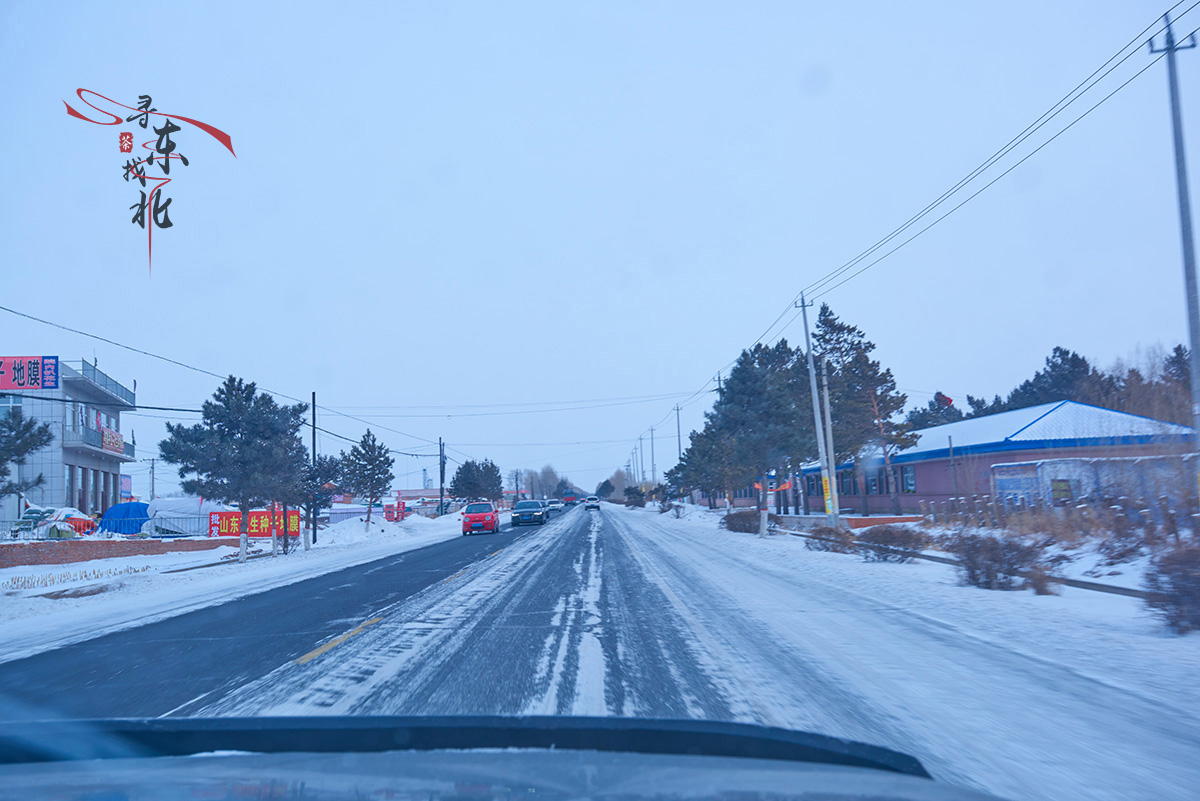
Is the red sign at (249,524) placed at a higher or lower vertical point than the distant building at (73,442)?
lower

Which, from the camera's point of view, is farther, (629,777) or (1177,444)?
(1177,444)

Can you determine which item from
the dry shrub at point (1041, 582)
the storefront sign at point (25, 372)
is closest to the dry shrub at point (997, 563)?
A: the dry shrub at point (1041, 582)

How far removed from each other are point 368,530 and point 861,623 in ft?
132

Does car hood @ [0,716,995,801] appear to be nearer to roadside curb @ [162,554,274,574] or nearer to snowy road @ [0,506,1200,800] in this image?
snowy road @ [0,506,1200,800]

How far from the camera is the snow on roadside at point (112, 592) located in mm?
12273

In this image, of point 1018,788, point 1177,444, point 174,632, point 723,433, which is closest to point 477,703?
point 1018,788

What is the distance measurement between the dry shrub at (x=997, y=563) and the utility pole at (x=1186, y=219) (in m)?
5.10

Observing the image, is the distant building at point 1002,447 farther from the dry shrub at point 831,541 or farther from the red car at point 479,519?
the red car at point 479,519

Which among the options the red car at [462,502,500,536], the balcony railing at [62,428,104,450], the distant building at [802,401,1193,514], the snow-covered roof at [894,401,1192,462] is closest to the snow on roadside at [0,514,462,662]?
the red car at [462,502,500,536]

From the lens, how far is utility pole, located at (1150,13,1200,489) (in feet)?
51.9

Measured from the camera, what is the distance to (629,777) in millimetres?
3486

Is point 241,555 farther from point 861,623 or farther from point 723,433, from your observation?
point 723,433

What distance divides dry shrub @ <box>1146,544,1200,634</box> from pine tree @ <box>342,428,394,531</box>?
44.3 metres

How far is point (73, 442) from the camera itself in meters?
49.4
